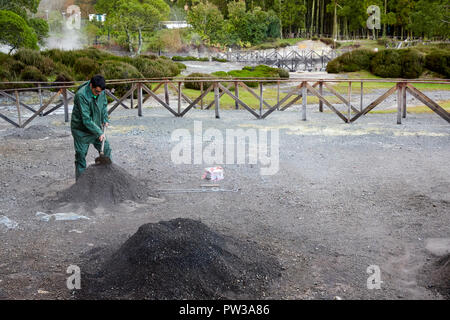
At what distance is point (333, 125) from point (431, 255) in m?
8.81

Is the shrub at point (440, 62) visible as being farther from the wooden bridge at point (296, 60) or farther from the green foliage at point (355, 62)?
the wooden bridge at point (296, 60)

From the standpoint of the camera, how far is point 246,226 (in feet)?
20.2

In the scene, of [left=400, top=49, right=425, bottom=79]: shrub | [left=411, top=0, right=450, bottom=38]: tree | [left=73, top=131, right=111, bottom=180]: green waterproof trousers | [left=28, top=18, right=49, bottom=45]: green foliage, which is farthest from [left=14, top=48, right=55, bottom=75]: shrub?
[left=411, top=0, right=450, bottom=38]: tree

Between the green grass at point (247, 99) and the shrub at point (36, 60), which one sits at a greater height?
the shrub at point (36, 60)

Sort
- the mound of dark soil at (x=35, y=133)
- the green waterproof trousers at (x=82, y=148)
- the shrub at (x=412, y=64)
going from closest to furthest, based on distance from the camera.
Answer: the green waterproof trousers at (x=82, y=148)
the mound of dark soil at (x=35, y=133)
the shrub at (x=412, y=64)

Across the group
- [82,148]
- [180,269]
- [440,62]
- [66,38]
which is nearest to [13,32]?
[82,148]

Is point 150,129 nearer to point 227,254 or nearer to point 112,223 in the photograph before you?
point 112,223

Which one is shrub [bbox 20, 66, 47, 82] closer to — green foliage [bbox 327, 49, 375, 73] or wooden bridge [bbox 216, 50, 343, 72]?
green foliage [bbox 327, 49, 375, 73]

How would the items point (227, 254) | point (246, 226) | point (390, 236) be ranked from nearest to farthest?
point (227, 254), point (390, 236), point (246, 226)

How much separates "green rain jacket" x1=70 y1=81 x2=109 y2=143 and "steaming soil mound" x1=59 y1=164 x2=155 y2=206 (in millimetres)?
515

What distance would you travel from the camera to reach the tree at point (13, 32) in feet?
88.4

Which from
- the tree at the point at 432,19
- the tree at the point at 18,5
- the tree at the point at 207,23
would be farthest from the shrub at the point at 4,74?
Result: the tree at the point at 207,23

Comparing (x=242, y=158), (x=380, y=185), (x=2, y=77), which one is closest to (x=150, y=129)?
(x=242, y=158)

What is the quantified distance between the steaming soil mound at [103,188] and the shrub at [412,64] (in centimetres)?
2502
